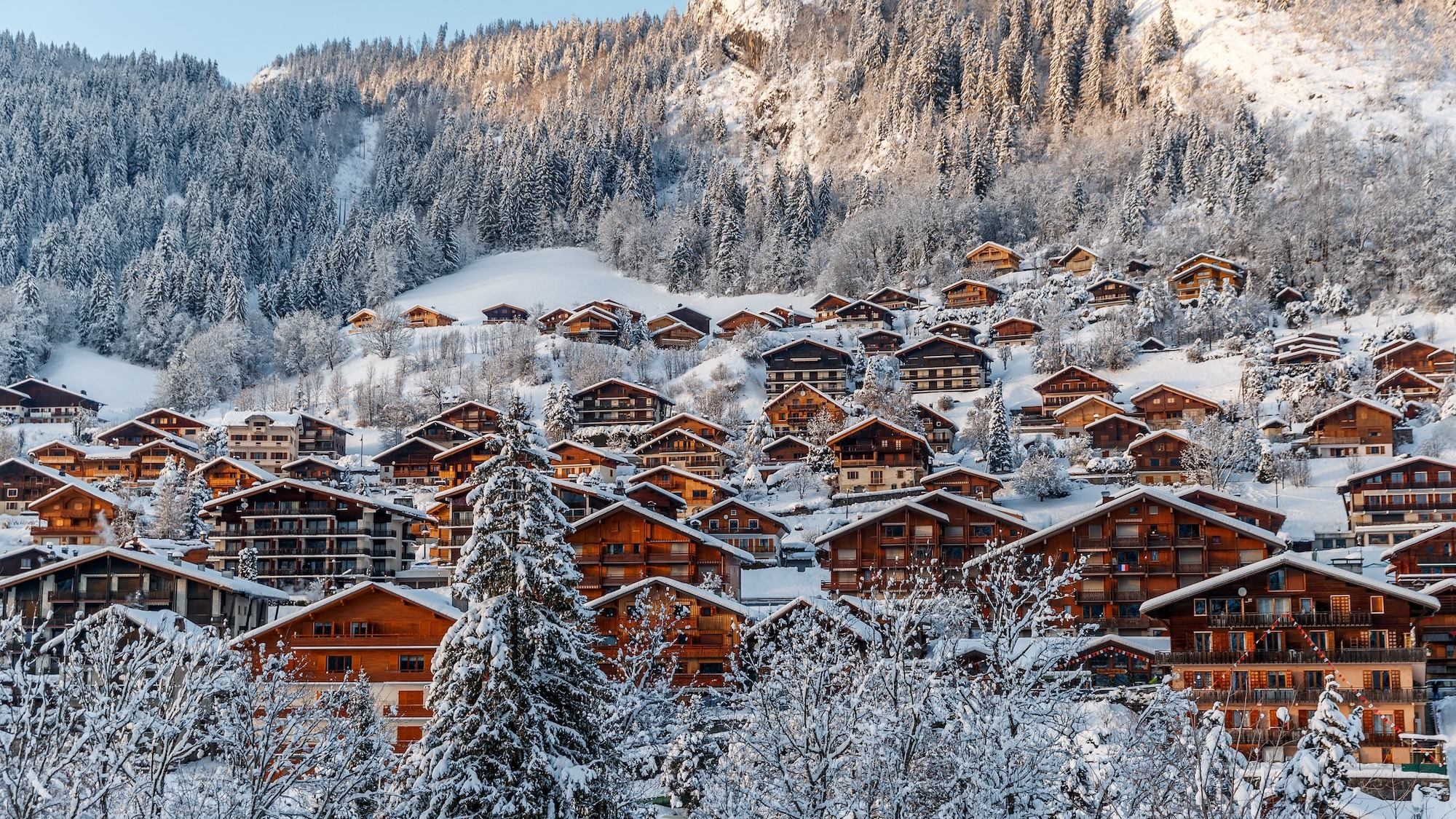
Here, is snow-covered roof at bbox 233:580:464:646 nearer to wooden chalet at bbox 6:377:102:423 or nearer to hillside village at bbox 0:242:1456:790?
hillside village at bbox 0:242:1456:790

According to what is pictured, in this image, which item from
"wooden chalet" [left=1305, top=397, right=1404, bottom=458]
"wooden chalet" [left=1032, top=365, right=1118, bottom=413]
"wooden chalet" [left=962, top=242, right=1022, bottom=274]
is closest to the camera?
"wooden chalet" [left=1305, top=397, right=1404, bottom=458]

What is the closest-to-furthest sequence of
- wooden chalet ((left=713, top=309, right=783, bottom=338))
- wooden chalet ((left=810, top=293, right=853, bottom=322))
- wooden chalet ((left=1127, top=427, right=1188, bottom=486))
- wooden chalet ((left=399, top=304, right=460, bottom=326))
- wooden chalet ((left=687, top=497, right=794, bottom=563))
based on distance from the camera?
wooden chalet ((left=687, top=497, right=794, bottom=563)), wooden chalet ((left=1127, top=427, right=1188, bottom=486)), wooden chalet ((left=713, top=309, right=783, bottom=338)), wooden chalet ((left=810, top=293, right=853, bottom=322)), wooden chalet ((left=399, top=304, right=460, bottom=326))

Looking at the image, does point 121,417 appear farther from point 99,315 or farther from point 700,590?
point 700,590

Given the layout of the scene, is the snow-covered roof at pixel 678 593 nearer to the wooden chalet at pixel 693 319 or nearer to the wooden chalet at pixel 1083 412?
the wooden chalet at pixel 1083 412

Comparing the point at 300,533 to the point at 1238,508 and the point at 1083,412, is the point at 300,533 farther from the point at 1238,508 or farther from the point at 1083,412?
the point at 1083,412

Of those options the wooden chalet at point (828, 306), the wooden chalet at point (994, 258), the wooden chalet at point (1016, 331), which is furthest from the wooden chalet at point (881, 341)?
the wooden chalet at point (994, 258)

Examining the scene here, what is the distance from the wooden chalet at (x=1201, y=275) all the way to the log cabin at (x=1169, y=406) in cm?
2665

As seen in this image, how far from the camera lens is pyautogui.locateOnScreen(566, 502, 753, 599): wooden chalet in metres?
50.0

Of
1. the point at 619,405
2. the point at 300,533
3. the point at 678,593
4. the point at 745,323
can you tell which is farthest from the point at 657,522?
the point at 745,323

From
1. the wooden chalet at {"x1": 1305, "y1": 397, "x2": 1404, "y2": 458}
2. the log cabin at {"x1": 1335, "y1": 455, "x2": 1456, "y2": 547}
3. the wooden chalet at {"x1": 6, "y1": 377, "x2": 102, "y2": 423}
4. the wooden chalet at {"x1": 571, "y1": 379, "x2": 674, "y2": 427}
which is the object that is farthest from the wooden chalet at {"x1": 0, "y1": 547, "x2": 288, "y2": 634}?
the wooden chalet at {"x1": 6, "y1": 377, "x2": 102, "y2": 423}

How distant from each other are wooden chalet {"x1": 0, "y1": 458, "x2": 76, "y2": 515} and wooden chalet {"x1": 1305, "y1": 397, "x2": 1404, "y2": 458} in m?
72.1

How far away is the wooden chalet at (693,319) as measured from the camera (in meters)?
114

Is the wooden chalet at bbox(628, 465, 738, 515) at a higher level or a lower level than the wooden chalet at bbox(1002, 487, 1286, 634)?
higher

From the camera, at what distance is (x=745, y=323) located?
10994 centimetres
